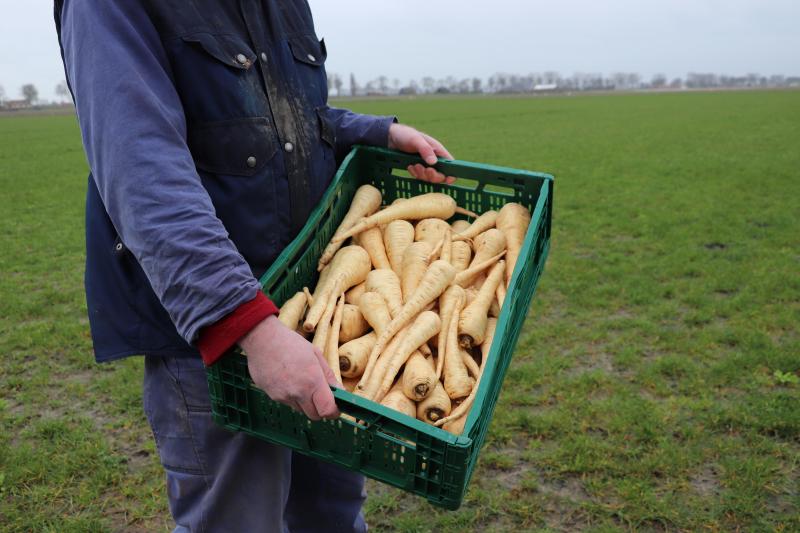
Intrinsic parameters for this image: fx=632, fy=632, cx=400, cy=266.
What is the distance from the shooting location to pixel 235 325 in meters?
1.31

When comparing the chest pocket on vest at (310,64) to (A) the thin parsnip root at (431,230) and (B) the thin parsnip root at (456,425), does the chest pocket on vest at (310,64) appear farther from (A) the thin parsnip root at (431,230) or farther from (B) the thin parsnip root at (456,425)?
(B) the thin parsnip root at (456,425)

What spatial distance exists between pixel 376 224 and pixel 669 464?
1957mm

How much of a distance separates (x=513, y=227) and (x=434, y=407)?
785mm

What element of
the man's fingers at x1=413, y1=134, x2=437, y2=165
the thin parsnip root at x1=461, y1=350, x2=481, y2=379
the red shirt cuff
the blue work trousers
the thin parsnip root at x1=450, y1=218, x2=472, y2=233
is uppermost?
the man's fingers at x1=413, y1=134, x2=437, y2=165

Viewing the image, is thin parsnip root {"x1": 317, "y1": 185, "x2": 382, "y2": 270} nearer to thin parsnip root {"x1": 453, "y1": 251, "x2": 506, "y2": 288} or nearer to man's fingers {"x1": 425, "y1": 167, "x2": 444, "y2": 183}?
man's fingers {"x1": 425, "y1": 167, "x2": 444, "y2": 183}

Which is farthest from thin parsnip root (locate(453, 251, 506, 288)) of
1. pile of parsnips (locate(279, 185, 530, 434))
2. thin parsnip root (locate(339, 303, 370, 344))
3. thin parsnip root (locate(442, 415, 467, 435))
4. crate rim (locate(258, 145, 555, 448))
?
thin parsnip root (locate(442, 415, 467, 435))

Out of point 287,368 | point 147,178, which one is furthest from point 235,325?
point 147,178

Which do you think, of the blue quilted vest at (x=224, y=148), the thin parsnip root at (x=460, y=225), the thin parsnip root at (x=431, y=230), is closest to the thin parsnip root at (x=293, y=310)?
the blue quilted vest at (x=224, y=148)

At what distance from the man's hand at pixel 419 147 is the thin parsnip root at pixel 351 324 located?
648 millimetres

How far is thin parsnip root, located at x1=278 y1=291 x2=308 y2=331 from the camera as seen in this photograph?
1810 mm

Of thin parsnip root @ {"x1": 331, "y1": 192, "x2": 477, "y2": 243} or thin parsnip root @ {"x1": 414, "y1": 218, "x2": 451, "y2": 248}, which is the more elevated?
thin parsnip root @ {"x1": 331, "y1": 192, "x2": 477, "y2": 243}

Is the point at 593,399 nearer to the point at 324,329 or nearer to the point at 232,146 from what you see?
the point at 324,329

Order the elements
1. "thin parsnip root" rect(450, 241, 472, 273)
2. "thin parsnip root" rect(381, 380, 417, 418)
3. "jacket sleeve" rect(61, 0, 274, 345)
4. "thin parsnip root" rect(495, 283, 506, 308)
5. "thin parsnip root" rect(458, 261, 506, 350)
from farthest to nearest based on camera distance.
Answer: "thin parsnip root" rect(450, 241, 472, 273), "thin parsnip root" rect(495, 283, 506, 308), "thin parsnip root" rect(458, 261, 506, 350), "thin parsnip root" rect(381, 380, 417, 418), "jacket sleeve" rect(61, 0, 274, 345)

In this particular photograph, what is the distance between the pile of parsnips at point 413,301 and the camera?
1.72 meters
